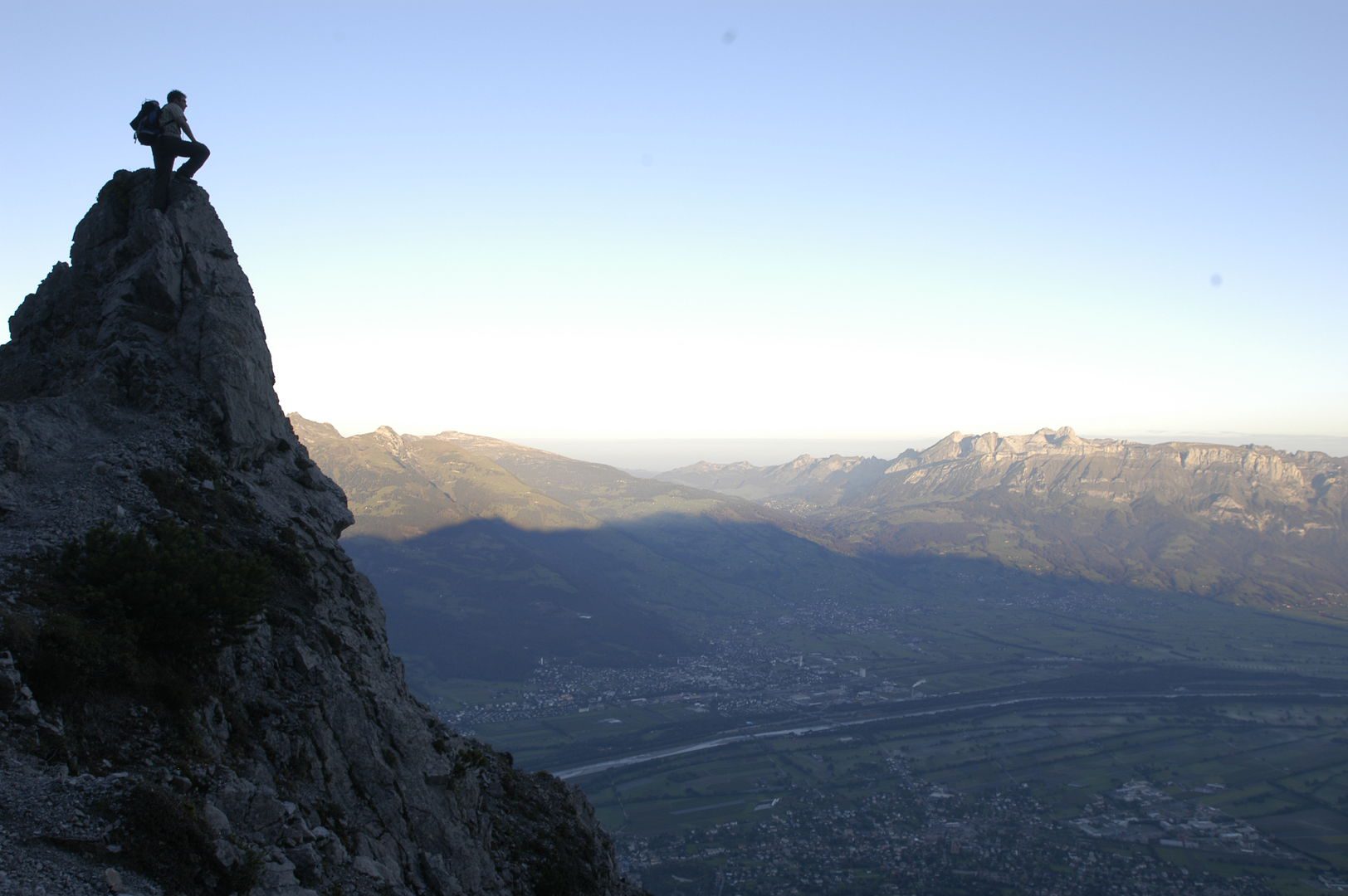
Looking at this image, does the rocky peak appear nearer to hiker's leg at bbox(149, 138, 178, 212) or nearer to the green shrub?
hiker's leg at bbox(149, 138, 178, 212)

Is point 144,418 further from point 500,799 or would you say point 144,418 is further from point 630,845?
point 630,845

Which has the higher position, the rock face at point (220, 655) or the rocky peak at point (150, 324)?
the rocky peak at point (150, 324)

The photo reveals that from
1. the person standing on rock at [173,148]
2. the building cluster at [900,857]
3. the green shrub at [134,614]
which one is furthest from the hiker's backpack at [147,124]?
the building cluster at [900,857]

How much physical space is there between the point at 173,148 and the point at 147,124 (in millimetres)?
1096

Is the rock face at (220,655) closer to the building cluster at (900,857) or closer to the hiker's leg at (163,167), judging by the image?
the hiker's leg at (163,167)

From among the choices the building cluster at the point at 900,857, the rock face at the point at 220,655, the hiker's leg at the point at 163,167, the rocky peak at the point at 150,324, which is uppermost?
the hiker's leg at the point at 163,167

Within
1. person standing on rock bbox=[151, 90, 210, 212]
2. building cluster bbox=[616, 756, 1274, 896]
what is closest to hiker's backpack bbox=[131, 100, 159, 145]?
person standing on rock bbox=[151, 90, 210, 212]

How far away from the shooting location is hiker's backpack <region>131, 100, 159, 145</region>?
25266 millimetres

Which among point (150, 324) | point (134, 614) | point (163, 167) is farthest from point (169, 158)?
point (134, 614)

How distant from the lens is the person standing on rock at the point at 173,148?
83.4ft

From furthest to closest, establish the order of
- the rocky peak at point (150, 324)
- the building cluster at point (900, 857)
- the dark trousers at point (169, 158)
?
the building cluster at point (900, 857) → the dark trousers at point (169, 158) → the rocky peak at point (150, 324)

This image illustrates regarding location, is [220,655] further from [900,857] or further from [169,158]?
[900,857]

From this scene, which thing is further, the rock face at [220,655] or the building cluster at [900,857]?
the building cluster at [900,857]

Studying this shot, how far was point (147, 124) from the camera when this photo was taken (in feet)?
84.1
